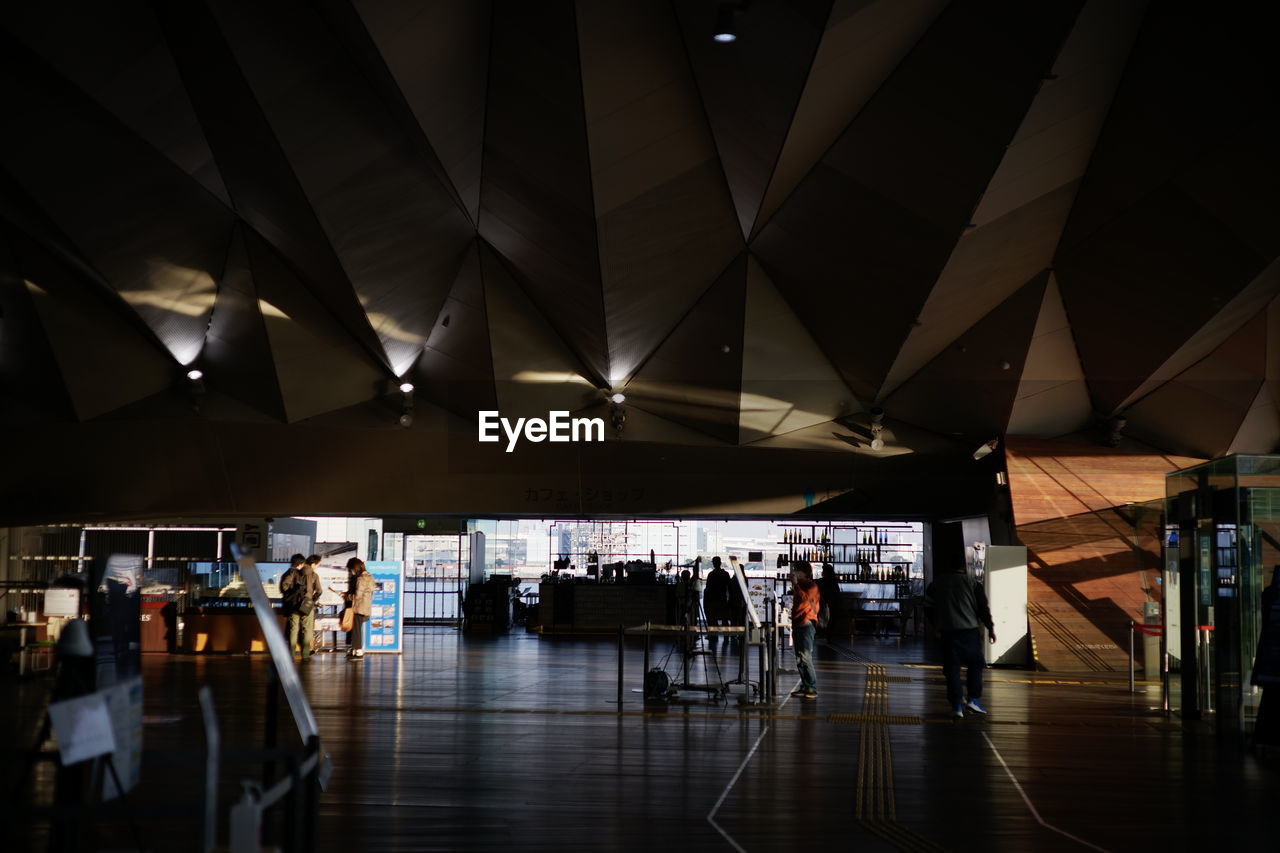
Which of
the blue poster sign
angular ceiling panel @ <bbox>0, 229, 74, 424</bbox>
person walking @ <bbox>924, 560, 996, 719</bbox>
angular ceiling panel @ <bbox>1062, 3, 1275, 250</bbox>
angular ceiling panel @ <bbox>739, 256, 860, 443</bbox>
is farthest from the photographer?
angular ceiling panel @ <bbox>0, 229, 74, 424</bbox>

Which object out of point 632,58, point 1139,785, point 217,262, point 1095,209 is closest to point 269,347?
point 217,262

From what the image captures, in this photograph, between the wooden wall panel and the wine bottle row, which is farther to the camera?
the wine bottle row

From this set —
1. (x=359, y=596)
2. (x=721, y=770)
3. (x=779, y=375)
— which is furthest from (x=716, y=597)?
(x=721, y=770)

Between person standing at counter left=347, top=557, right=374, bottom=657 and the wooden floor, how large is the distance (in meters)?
3.45

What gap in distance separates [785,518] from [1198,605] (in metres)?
14.4

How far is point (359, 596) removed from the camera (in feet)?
59.5

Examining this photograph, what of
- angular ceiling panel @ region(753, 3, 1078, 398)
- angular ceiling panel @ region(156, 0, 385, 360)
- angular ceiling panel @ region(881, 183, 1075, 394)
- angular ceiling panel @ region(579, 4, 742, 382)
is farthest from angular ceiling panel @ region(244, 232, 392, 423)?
angular ceiling panel @ region(881, 183, 1075, 394)

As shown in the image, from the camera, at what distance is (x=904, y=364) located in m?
21.3

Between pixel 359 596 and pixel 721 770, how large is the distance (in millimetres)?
11142

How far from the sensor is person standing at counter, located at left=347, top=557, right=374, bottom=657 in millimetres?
18047

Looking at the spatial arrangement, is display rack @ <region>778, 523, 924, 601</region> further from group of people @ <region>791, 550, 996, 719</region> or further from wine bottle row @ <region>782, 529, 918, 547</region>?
group of people @ <region>791, 550, 996, 719</region>

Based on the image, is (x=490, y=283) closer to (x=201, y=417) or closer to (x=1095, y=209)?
(x=201, y=417)

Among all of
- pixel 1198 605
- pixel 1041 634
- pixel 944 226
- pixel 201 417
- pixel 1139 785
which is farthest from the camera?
pixel 201 417

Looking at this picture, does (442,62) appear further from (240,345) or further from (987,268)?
(240,345)
